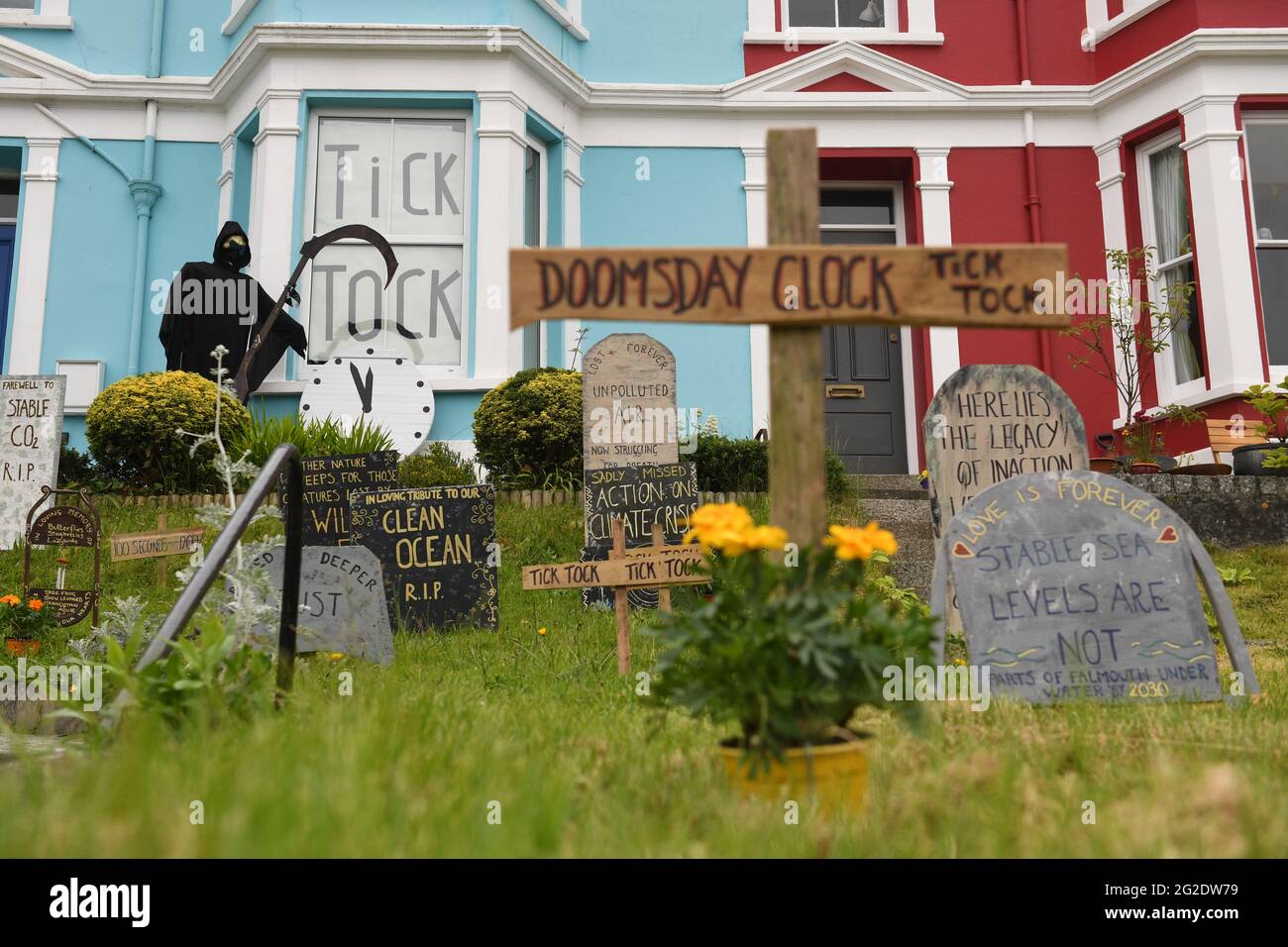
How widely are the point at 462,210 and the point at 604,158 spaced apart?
2.12m

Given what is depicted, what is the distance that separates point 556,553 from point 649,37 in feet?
23.7

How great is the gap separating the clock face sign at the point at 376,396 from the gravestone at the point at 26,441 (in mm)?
2170

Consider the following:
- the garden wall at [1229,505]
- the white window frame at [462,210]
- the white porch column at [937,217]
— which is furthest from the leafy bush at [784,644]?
the white porch column at [937,217]

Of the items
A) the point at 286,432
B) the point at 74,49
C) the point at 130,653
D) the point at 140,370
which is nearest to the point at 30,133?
the point at 74,49

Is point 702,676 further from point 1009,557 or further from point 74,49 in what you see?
point 74,49

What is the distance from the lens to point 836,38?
1271 cm

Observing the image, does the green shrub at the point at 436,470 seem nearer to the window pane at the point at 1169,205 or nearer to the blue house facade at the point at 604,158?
the blue house facade at the point at 604,158

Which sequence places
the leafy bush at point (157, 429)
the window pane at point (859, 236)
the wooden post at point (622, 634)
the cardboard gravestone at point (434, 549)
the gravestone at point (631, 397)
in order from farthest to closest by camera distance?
the window pane at point (859, 236) → the leafy bush at point (157, 429) → the gravestone at point (631, 397) → the cardboard gravestone at point (434, 549) → the wooden post at point (622, 634)

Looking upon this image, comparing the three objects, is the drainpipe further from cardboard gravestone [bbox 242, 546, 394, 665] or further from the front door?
cardboard gravestone [bbox 242, 546, 394, 665]

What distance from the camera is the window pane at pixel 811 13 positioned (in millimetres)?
13031

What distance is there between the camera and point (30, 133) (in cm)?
1185

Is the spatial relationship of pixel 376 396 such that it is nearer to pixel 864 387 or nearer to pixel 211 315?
pixel 211 315

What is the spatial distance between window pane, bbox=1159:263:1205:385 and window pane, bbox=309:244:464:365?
7.39m

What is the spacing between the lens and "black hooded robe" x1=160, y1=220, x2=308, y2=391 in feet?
34.3
